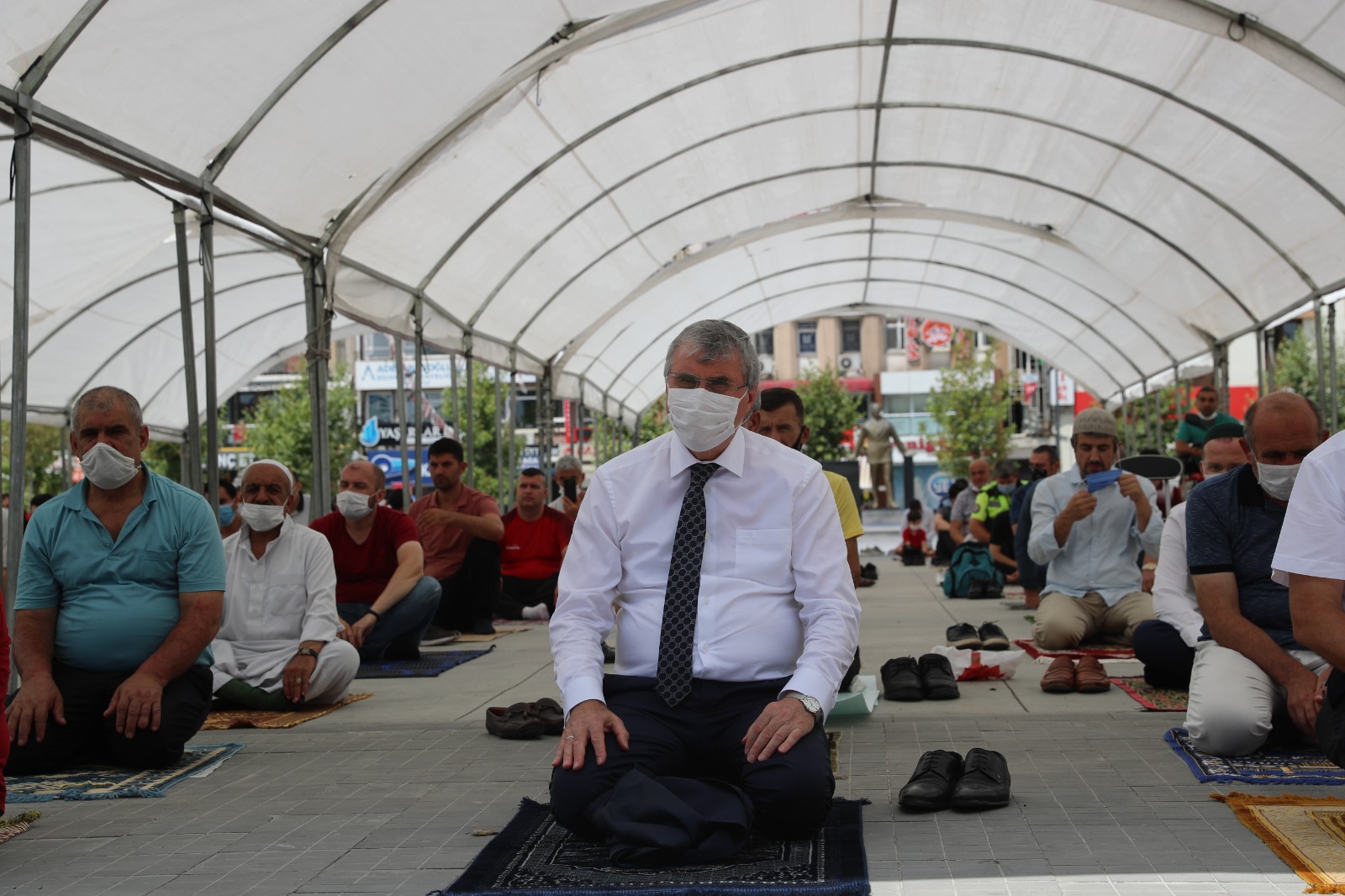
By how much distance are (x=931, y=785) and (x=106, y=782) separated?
293 cm

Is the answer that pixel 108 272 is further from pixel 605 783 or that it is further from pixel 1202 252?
pixel 1202 252

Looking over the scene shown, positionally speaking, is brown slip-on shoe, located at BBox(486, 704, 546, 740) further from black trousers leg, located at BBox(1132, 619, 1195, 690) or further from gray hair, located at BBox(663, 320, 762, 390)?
black trousers leg, located at BBox(1132, 619, 1195, 690)

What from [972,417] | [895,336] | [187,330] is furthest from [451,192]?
[895,336]

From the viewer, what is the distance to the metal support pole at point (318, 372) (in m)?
10.1

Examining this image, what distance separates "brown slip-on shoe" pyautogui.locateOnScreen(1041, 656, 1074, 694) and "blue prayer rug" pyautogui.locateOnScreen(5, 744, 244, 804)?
3.78m

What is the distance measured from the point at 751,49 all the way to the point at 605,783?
9078 millimetres

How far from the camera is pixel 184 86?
24.6 feet

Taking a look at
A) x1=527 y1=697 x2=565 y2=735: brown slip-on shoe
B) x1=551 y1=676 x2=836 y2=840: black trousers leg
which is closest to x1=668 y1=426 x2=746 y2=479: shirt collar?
x1=551 y1=676 x2=836 y2=840: black trousers leg

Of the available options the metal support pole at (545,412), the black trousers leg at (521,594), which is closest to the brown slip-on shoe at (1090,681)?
the black trousers leg at (521,594)

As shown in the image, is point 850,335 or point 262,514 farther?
point 850,335

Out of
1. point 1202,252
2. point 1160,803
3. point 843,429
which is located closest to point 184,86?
point 1160,803

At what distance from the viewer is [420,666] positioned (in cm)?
843

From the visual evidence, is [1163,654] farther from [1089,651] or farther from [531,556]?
[531,556]

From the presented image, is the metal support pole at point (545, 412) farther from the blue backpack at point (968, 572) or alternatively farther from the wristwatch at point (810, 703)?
the wristwatch at point (810, 703)
